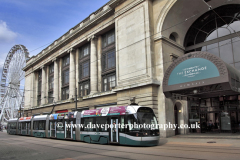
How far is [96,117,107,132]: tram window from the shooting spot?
58.1 ft

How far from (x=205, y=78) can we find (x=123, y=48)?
38.6 feet

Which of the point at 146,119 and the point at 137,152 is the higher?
the point at 146,119

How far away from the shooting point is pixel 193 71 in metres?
18.8

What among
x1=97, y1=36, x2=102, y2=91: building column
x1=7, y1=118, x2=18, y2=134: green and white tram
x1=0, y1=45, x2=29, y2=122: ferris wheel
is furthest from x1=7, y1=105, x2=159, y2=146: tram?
x1=0, y1=45, x2=29, y2=122: ferris wheel

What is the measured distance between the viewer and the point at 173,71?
20.2 m

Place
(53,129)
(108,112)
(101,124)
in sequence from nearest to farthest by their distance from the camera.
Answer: (108,112)
(101,124)
(53,129)

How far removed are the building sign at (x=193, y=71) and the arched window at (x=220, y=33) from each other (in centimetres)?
625

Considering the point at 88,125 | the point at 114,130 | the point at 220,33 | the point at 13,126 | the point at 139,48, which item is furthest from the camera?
the point at 13,126

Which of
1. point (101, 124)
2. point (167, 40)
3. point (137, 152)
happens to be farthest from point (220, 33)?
point (137, 152)

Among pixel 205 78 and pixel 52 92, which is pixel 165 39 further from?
pixel 52 92

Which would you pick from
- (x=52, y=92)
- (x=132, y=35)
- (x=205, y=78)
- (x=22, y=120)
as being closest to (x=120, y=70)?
(x=132, y=35)

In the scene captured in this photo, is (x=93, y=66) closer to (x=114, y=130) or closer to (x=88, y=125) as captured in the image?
(x=88, y=125)

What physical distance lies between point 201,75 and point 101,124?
30.9ft

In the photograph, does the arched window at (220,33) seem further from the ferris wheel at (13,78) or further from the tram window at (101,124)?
the ferris wheel at (13,78)
